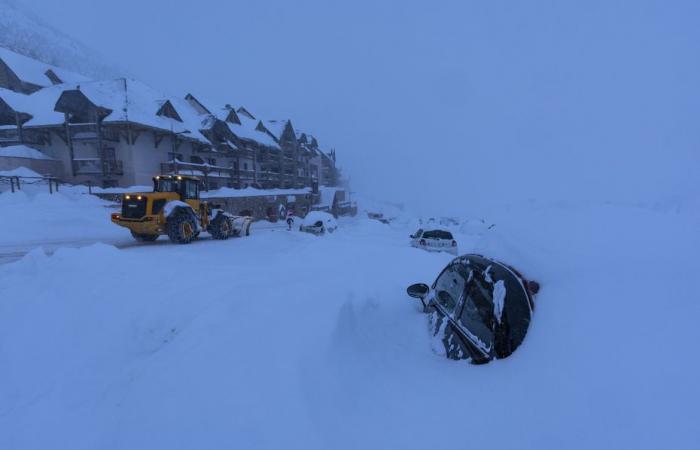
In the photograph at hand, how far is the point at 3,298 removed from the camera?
5.05 meters

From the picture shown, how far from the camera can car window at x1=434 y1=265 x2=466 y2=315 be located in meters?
3.16

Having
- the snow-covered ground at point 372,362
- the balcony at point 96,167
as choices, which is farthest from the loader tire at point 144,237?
the balcony at point 96,167

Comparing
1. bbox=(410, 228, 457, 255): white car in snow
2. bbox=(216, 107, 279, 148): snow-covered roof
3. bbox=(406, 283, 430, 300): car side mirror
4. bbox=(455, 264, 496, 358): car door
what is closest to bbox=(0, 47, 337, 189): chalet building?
bbox=(216, 107, 279, 148): snow-covered roof

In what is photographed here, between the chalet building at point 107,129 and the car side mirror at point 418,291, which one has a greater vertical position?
the chalet building at point 107,129

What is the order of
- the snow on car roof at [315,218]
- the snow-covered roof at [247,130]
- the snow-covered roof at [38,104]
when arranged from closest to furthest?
1. the snow on car roof at [315,218]
2. the snow-covered roof at [38,104]
3. the snow-covered roof at [247,130]

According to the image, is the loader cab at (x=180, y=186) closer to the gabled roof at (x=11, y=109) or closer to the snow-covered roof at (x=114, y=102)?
A: the snow-covered roof at (x=114, y=102)

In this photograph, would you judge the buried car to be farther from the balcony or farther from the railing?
the railing

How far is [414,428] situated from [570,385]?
0.89 m

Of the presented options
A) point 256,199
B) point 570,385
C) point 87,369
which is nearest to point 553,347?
point 570,385

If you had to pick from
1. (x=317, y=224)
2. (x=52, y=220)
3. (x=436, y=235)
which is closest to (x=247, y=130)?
(x=317, y=224)

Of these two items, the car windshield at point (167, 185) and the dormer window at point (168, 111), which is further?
the dormer window at point (168, 111)

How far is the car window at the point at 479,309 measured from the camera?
238 cm

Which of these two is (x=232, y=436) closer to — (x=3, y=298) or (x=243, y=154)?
(x=3, y=298)

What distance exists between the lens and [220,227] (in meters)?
13.6
